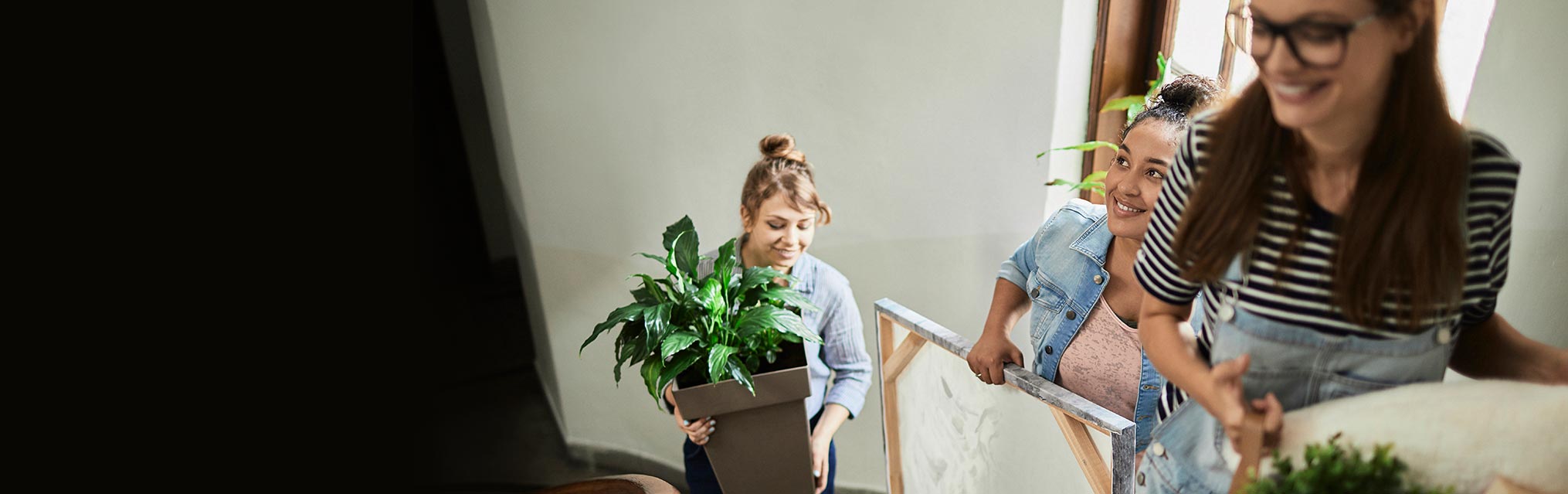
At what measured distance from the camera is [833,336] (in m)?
1.65

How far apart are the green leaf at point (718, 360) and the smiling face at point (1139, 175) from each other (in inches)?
22.0

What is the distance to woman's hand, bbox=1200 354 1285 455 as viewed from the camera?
2.35 feet

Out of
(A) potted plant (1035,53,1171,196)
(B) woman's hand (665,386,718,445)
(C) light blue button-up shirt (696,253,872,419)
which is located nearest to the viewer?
(B) woman's hand (665,386,718,445)

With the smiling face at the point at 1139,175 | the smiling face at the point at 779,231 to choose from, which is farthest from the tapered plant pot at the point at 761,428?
the smiling face at the point at 1139,175

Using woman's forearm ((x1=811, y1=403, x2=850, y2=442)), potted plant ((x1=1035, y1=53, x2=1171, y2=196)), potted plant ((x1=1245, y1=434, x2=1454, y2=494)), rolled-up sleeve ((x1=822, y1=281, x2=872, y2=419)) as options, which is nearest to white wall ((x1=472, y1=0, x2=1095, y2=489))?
potted plant ((x1=1035, y1=53, x2=1171, y2=196))

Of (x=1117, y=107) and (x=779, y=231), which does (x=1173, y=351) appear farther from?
(x=1117, y=107)

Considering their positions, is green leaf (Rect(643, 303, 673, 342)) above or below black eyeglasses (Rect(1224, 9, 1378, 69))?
below

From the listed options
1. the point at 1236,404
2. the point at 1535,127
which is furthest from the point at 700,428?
the point at 1535,127

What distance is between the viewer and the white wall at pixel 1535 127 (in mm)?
688

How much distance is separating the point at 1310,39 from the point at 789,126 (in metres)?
1.41

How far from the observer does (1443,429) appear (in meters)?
0.67

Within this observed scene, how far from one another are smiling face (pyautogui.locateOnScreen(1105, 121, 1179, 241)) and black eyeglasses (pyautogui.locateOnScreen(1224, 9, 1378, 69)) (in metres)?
0.35

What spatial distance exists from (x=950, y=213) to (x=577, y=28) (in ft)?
3.12

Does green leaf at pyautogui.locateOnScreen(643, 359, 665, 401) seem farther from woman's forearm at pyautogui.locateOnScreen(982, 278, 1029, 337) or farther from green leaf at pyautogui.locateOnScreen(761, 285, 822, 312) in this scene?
woman's forearm at pyautogui.locateOnScreen(982, 278, 1029, 337)
